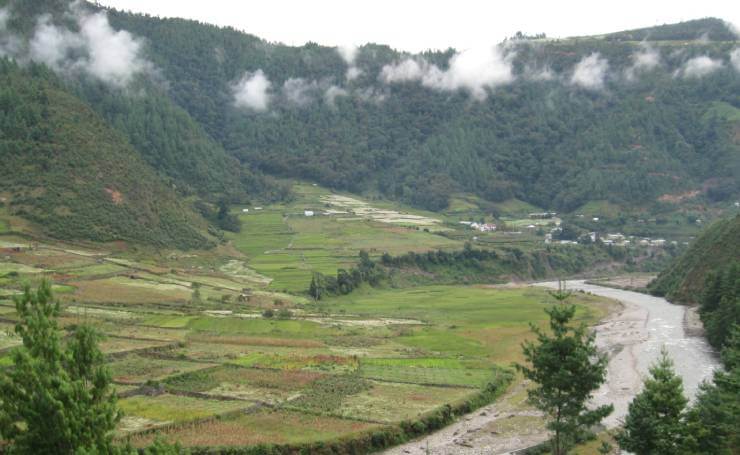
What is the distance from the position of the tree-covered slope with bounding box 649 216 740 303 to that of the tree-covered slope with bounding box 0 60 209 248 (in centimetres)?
8086

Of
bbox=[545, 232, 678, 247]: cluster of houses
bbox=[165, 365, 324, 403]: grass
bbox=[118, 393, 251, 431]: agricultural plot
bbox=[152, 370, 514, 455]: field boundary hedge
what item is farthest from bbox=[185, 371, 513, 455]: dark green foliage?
bbox=[545, 232, 678, 247]: cluster of houses

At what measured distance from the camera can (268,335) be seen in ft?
246

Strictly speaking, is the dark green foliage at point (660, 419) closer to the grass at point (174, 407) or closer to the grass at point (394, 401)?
the grass at point (394, 401)

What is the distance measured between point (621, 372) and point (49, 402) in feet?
173

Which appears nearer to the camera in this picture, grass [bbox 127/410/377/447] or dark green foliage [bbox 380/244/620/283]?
grass [bbox 127/410/377/447]

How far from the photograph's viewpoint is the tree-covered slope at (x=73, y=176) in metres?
115

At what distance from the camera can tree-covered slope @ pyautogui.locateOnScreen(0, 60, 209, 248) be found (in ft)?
379

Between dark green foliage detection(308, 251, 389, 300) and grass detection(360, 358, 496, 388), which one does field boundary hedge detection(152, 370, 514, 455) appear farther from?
dark green foliage detection(308, 251, 389, 300)

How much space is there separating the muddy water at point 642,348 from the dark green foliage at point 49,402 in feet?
118

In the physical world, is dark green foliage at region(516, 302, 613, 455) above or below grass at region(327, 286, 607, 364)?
above

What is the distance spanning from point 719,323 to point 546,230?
112 meters

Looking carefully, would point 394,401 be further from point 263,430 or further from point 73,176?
point 73,176

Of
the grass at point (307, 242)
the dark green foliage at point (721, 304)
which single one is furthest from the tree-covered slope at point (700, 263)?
the grass at point (307, 242)

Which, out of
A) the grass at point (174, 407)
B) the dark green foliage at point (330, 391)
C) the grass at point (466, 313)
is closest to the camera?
the grass at point (174, 407)
